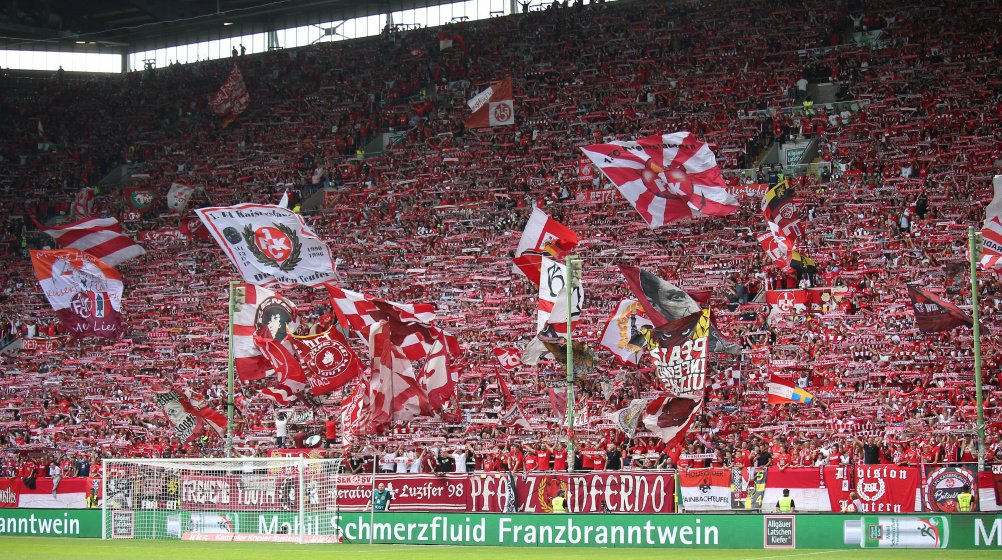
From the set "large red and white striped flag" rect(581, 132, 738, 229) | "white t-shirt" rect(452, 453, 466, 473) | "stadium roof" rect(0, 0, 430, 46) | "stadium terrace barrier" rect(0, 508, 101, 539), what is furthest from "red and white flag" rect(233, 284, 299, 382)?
"stadium roof" rect(0, 0, 430, 46)

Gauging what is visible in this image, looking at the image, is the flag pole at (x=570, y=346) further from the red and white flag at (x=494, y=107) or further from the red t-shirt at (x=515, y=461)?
the red and white flag at (x=494, y=107)

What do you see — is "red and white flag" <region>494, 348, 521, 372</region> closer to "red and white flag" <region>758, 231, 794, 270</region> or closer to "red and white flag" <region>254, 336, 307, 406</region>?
"red and white flag" <region>254, 336, 307, 406</region>

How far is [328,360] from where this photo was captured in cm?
3164

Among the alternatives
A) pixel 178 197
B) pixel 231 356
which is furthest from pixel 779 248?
pixel 178 197

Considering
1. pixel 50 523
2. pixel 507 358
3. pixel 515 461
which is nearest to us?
pixel 50 523

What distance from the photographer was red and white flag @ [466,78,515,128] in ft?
156

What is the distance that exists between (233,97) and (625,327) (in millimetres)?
28707

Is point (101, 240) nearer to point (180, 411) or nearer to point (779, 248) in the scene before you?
point (180, 411)

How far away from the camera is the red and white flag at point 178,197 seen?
A: 50594mm

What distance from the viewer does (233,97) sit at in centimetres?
5450

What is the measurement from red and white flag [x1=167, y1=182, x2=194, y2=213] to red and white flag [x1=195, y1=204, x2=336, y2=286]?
1915cm

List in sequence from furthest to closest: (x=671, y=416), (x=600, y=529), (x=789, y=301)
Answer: (x=789, y=301) < (x=671, y=416) < (x=600, y=529)

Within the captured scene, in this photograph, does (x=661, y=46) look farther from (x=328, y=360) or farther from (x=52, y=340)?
(x=52, y=340)

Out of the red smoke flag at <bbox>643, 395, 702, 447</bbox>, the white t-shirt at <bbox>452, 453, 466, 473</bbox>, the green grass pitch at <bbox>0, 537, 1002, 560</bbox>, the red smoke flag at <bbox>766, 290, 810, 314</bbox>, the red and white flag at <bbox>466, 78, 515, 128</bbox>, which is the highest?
the red and white flag at <bbox>466, 78, 515, 128</bbox>
